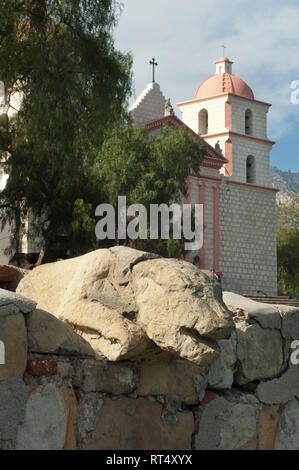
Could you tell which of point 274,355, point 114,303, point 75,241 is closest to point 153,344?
point 114,303

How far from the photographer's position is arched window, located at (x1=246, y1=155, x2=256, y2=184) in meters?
36.8

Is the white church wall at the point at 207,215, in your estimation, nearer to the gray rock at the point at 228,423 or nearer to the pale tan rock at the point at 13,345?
the gray rock at the point at 228,423

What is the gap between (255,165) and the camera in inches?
1454

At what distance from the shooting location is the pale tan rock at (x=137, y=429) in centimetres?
328

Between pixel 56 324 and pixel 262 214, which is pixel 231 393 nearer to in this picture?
pixel 56 324

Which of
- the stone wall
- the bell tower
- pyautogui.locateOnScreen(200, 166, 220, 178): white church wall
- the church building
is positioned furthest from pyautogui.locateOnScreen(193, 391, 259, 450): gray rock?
the bell tower

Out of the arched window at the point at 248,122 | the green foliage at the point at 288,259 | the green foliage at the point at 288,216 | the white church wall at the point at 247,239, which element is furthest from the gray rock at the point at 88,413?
the green foliage at the point at 288,216

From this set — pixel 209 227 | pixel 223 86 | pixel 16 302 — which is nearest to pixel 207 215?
pixel 209 227

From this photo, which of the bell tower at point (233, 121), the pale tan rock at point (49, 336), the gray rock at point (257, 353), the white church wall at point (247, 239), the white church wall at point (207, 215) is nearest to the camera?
the pale tan rock at point (49, 336)

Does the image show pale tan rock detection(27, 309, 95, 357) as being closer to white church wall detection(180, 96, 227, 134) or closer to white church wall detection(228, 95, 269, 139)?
white church wall detection(180, 96, 227, 134)

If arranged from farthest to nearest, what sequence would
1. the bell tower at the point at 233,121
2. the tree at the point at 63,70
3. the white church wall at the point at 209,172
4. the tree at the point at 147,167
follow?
the bell tower at the point at 233,121, the white church wall at the point at 209,172, the tree at the point at 147,167, the tree at the point at 63,70

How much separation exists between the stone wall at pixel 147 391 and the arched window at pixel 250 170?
33050mm

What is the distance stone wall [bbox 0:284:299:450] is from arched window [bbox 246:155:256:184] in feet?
108

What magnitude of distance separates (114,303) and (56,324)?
13.2 inches
